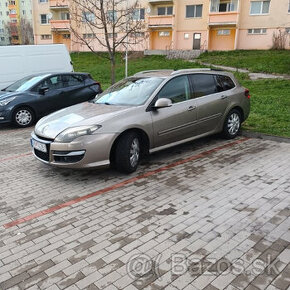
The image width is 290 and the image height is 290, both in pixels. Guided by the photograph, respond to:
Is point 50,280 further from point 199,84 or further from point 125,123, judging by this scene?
point 199,84

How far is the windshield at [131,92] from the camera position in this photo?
583 centimetres

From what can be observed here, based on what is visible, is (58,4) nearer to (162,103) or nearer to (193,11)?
(193,11)

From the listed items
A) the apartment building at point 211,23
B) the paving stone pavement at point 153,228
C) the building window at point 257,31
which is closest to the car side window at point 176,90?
the paving stone pavement at point 153,228

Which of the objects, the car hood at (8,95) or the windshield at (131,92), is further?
the car hood at (8,95)

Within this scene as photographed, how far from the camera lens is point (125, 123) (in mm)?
5230

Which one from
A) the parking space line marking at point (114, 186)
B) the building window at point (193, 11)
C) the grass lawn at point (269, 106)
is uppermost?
the building window at point (193, 11)

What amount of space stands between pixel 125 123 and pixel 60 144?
1071 millimetres

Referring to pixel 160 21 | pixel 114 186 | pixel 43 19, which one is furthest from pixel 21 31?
pixel 114 186

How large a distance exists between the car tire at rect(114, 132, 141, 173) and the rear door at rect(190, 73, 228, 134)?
1.70 meters

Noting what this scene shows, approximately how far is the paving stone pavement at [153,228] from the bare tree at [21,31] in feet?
209

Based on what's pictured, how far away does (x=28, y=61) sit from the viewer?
1205cm

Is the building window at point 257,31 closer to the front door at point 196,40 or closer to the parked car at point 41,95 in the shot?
the front door at point 196,40

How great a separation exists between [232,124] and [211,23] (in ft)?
92.7

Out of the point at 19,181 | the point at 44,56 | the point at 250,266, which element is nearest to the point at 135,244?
the point at 250,266
